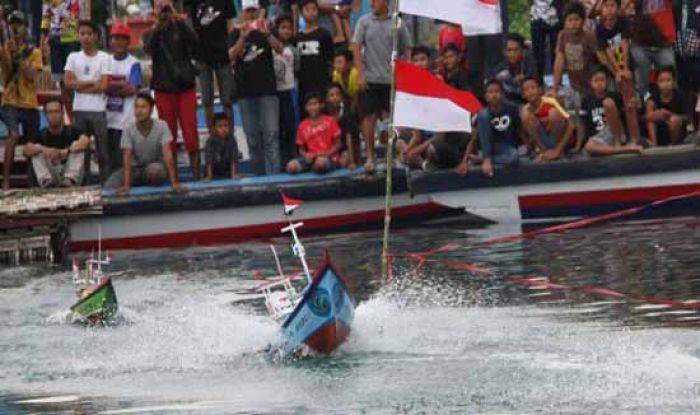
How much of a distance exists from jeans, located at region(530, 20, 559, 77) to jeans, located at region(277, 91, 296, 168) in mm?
3256

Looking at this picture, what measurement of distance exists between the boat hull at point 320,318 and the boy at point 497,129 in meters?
8.37

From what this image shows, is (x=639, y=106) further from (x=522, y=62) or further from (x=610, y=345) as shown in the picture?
(x=610, y=345)

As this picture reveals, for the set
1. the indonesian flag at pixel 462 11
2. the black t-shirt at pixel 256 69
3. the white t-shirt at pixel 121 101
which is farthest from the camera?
the white t-shirt at pixel 121 101

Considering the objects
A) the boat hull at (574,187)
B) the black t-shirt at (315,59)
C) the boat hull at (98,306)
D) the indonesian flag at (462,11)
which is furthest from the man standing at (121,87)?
the indonesian flag at (462,11)

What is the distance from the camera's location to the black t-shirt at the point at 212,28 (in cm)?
2519

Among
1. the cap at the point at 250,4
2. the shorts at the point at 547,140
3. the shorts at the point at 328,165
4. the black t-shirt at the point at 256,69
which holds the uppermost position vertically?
the cap at the point at 250,4

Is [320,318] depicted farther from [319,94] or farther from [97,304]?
[319,94]

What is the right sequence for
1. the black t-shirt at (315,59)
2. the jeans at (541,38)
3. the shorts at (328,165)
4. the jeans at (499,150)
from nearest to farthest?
the jeans at (499,150)
the shorts at (328,165)
the black t-shirt at (315,59)
the jeans at (541,38)

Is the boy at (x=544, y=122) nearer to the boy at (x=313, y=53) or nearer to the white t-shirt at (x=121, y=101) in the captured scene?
the boy at (x=313, y=53)

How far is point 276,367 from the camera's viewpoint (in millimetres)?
16016

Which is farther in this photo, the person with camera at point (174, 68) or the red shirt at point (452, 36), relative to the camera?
the red shirt at point (452, 36)

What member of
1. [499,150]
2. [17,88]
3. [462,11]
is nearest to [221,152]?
[17,88]

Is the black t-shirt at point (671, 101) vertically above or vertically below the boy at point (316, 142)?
above

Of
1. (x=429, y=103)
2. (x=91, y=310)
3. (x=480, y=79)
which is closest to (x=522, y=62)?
(x=480, y=79)
